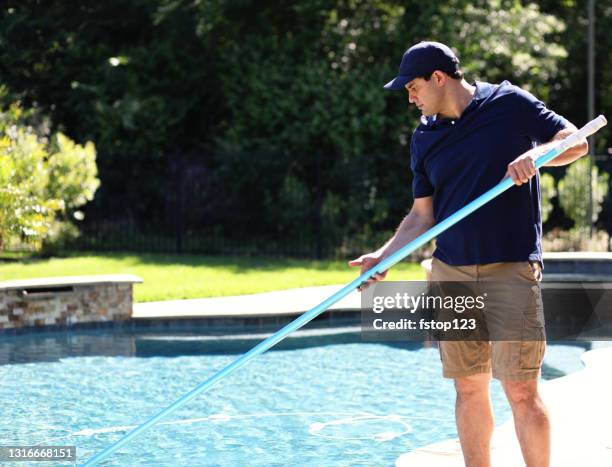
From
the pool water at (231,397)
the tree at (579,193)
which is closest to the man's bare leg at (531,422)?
the pool water at (231,397)

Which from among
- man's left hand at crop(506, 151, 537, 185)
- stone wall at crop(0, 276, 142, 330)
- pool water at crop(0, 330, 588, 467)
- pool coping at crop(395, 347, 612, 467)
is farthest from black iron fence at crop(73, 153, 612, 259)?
man's left hand at crop(506, 151, 537, 185)

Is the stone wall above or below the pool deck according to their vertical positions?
above

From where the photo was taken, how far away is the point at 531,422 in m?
3.88

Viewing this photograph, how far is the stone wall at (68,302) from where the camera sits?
10.2 metres

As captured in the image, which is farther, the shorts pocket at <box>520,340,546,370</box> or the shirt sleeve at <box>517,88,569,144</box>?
the shirt sleeve at <box>517,88,569,144</box>

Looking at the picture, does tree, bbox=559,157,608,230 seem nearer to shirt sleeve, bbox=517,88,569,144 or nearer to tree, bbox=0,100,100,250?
tree, bbox=0,100,100,250

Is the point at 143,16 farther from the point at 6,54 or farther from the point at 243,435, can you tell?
the point at 243,435

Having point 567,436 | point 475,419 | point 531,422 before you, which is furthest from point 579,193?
point 531,422

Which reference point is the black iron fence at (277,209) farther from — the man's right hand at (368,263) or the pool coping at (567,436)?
the man's right hand at (368,263)

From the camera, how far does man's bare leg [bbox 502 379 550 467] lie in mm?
3873

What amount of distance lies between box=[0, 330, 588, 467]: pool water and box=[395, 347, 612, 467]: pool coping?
0.58 metres

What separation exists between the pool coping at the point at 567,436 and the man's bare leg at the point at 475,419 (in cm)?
75

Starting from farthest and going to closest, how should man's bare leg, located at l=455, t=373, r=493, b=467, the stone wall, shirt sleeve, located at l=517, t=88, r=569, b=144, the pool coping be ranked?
the stone wall → the pool coping → man's bare leg, located at l=455, t=373, r=493, b=467 → shirt sleeve, located at l=517, t=88, r=569, b=144

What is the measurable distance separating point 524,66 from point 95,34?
8289mm
